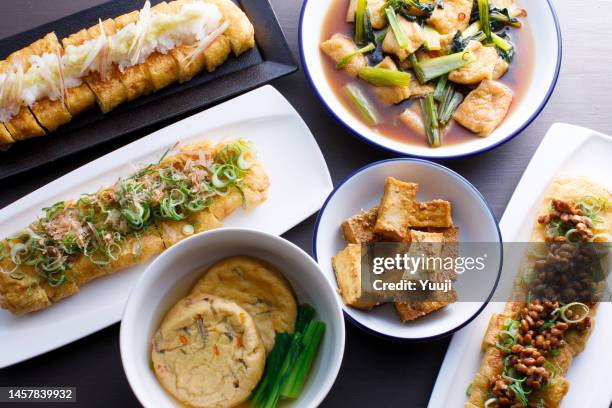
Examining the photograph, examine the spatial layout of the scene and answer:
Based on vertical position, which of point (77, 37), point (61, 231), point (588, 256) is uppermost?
point (77, 37)

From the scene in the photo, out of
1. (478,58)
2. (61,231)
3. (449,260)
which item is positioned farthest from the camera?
(478,58)

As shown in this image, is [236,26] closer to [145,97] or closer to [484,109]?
A: [145,97]

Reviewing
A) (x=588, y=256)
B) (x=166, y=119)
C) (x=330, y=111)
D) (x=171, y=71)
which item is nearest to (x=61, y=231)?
(x=166, y=119)

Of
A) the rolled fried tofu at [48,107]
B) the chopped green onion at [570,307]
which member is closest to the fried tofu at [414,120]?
the chopped green onion at [570,307]

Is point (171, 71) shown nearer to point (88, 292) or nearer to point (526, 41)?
point (88, 292)

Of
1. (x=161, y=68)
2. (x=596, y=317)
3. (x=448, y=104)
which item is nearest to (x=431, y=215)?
(x=448, y=104)

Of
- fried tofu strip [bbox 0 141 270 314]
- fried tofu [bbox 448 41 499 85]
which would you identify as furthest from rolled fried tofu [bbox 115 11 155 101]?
fried tofu [bbox 448 41 499 85]

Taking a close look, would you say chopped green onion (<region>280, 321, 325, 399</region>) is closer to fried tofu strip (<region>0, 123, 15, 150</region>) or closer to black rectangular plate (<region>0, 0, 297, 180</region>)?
black rectangular plate (<region>0, 0, 297, 180</region>)
